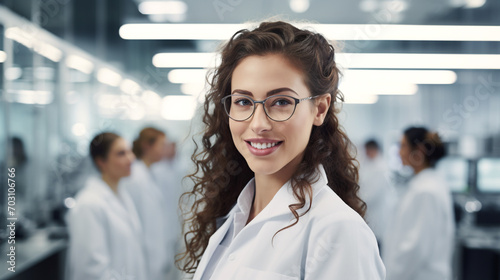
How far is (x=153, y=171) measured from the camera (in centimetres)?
448

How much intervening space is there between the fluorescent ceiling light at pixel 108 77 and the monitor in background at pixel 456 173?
10.7ft

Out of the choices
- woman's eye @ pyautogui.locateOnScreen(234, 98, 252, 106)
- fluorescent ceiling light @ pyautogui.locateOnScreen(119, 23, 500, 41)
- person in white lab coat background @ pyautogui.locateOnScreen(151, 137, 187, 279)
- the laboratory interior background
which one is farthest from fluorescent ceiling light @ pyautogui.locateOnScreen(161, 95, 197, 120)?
woman's eye @ pyautogui.locateOnScreen(234, 98, 252, 106)

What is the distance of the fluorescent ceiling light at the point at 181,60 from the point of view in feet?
12.3

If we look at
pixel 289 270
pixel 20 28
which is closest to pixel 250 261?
pixel 289 270

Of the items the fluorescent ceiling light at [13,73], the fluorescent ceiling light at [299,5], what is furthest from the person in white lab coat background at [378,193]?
the fluorescent ceiling light at [13,73]

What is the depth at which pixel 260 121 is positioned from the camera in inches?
41.4

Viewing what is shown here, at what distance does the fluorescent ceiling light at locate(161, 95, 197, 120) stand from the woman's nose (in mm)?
2912

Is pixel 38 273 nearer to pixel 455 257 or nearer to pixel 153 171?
pixel 153 171

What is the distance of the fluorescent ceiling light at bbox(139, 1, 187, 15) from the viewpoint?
3.74m

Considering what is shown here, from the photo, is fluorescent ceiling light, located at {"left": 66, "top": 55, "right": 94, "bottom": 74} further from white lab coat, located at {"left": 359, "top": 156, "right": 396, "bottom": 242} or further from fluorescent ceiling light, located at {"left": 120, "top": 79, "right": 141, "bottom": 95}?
white lab coat, located at {"left": 359, "top": 156, "right": 396, "bottom": 242}

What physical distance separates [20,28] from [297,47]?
283cm

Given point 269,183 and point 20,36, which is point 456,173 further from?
point 20,36

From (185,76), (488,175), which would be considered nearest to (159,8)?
(185,76)

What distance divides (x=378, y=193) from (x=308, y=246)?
4.40 metres
